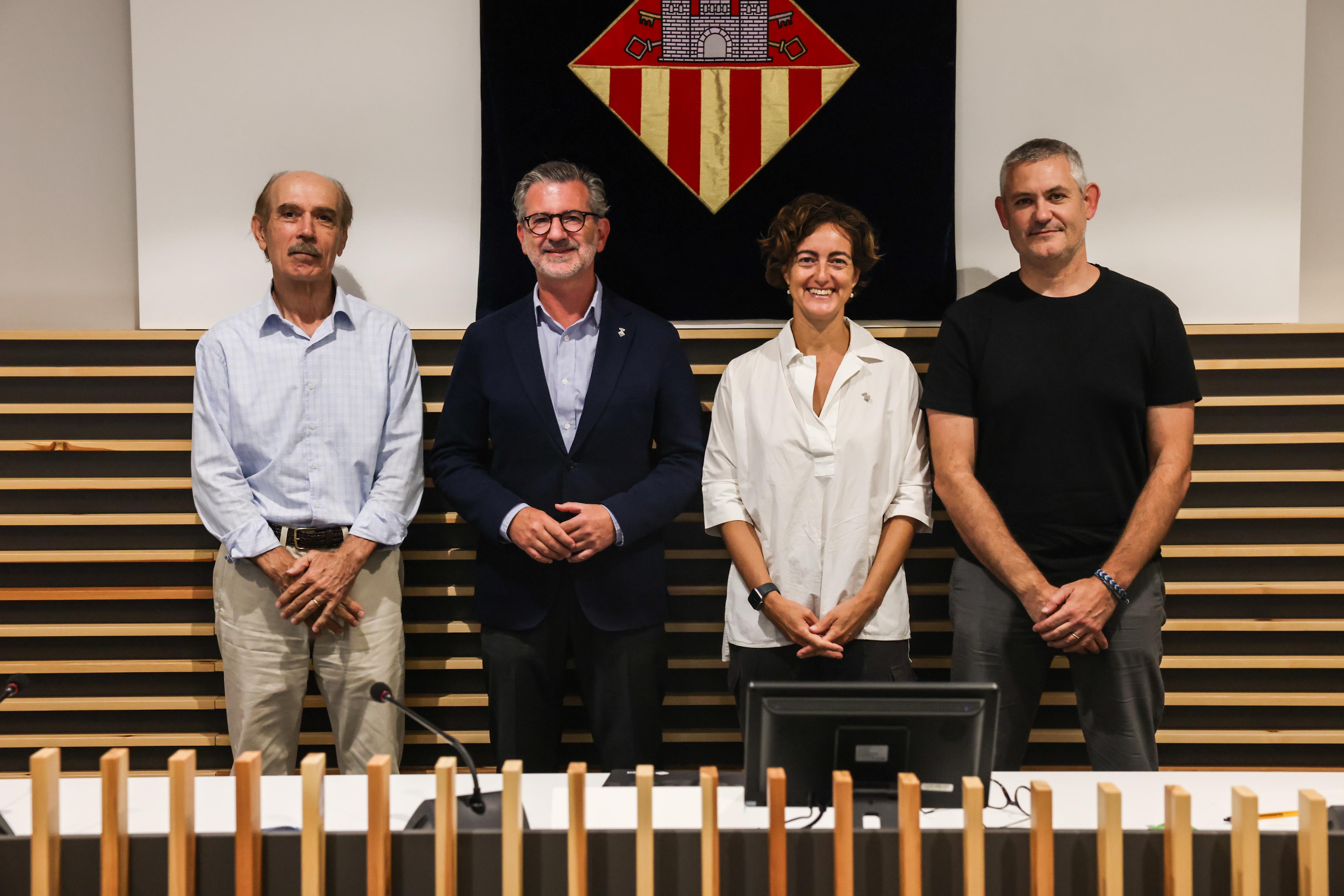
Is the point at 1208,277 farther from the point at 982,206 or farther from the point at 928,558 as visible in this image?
the point at 928,558

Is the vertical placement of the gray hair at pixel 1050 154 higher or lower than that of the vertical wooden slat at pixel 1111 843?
higher

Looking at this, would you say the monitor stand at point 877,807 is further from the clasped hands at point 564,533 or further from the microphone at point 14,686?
the microphone at point 14,686

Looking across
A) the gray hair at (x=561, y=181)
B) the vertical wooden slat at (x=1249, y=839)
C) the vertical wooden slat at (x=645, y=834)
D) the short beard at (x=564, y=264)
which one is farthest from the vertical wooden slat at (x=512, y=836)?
the gray hair at (x=561, y=181)

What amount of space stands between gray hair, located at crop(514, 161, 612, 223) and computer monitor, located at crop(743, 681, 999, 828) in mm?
1874

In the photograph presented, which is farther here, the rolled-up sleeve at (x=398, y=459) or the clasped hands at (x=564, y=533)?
the rolled-up sleeve at (x=398, y=459)

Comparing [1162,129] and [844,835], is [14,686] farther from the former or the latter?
[1162,129]

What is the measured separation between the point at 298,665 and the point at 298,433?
722 millimetres

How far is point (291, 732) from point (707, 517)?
1495 millimetres

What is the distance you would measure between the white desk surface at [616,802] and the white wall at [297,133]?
196 centimetres

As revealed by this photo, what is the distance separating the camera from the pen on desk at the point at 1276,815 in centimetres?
167

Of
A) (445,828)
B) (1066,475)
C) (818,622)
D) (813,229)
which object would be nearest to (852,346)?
(813,229)

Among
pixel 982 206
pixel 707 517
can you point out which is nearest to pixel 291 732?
pixel 707 517

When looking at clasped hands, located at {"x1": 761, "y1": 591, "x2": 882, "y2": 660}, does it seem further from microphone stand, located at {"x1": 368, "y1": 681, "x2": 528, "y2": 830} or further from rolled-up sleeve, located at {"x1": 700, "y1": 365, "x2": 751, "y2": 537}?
microphone stand, located at {"x1": 368, "y1": 681, "x2": 528, "y2": 830}

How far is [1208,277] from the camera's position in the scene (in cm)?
331
